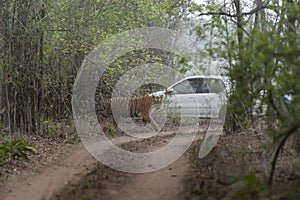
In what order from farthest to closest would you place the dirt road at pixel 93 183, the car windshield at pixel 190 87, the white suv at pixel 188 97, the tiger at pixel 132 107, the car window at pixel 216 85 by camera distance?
the car windshield at pixel 190 87
the white suv at pixel 188 97
the tiger at pixel 132 107
the car window at pixel 216 85
the dirt road at pixel 93 183

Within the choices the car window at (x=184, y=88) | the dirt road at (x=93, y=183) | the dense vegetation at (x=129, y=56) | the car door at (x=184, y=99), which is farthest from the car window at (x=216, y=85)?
the car window at (x=184, y=88)

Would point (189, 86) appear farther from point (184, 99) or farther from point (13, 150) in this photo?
point (13, 150)

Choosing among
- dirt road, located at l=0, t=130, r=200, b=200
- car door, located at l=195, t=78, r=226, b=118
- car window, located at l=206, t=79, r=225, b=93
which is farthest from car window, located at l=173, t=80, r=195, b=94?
dirt road, located at l=0, t=130, r=200, b=200

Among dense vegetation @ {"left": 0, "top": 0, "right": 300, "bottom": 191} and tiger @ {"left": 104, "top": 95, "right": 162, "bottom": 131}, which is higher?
dense vegetation @ {"left": 0, "top": 0, "right": 300, "bottom": 191}

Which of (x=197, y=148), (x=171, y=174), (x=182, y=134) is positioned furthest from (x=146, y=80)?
(x=171, y=174)

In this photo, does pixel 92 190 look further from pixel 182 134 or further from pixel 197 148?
pixel 182 134

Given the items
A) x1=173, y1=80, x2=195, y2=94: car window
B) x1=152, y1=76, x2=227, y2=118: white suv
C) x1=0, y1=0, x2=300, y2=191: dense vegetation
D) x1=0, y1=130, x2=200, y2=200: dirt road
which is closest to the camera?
x1=0, y1=0, x2=300, y2=191: dense vegetation

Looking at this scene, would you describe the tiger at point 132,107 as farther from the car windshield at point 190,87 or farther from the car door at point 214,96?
the car windshield at point 190,87

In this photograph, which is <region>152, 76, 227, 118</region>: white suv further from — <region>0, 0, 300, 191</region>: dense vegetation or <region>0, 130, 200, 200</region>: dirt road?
<region>0, 130, 200, 200</region>: dirt road

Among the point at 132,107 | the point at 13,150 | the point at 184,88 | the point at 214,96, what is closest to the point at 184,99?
the point at 184,88

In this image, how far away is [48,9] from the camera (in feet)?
35.0

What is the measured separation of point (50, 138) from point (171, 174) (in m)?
4.72

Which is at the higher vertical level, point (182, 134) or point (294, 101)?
point (294, 101)

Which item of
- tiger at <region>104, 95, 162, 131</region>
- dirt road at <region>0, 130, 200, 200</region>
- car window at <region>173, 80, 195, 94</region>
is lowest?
dirt road at <region>0, 130, 200, 200</region>
